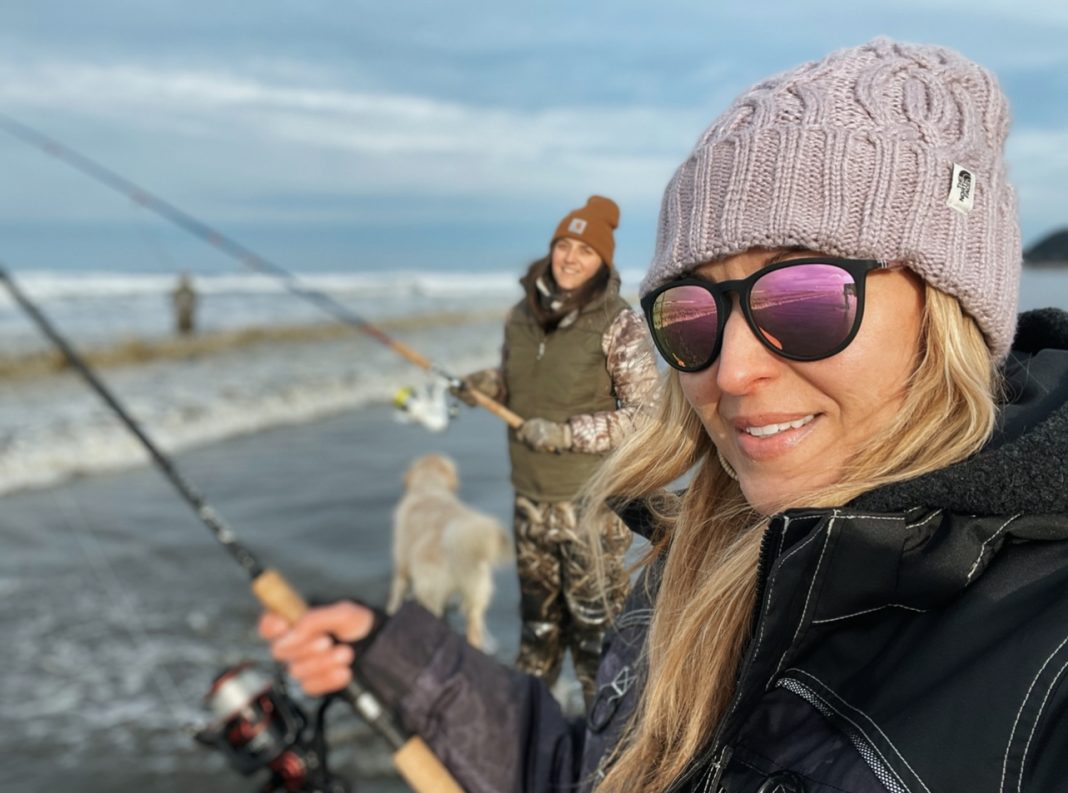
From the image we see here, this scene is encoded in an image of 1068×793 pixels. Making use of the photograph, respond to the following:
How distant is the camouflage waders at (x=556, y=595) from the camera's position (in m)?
2.92

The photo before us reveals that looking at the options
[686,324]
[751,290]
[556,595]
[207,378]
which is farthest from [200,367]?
[751,290]

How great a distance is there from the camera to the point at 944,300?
1343 millimetres

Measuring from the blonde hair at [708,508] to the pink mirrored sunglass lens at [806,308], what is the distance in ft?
0.50

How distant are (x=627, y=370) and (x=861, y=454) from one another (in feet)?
2.72

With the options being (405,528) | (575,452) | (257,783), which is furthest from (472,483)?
(575,452)

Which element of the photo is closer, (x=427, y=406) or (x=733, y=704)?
(x=733, y=704)

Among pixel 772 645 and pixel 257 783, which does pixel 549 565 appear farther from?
→ pixel 257 783

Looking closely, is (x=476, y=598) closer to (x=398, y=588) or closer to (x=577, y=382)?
(x=398, y=588)

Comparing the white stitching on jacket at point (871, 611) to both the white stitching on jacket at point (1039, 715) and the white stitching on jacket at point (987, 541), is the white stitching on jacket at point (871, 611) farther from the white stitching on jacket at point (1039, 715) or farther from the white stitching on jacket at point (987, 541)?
the white stitching on jacket at point (1039, 715)

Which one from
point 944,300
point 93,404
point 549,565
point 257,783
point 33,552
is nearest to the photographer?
point 944,300

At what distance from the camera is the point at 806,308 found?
133 cm

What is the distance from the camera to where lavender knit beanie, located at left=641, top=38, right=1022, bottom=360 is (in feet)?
4.33

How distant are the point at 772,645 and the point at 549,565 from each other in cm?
198

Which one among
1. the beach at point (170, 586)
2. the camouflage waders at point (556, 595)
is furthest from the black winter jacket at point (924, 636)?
the beach at point (170, 586)
